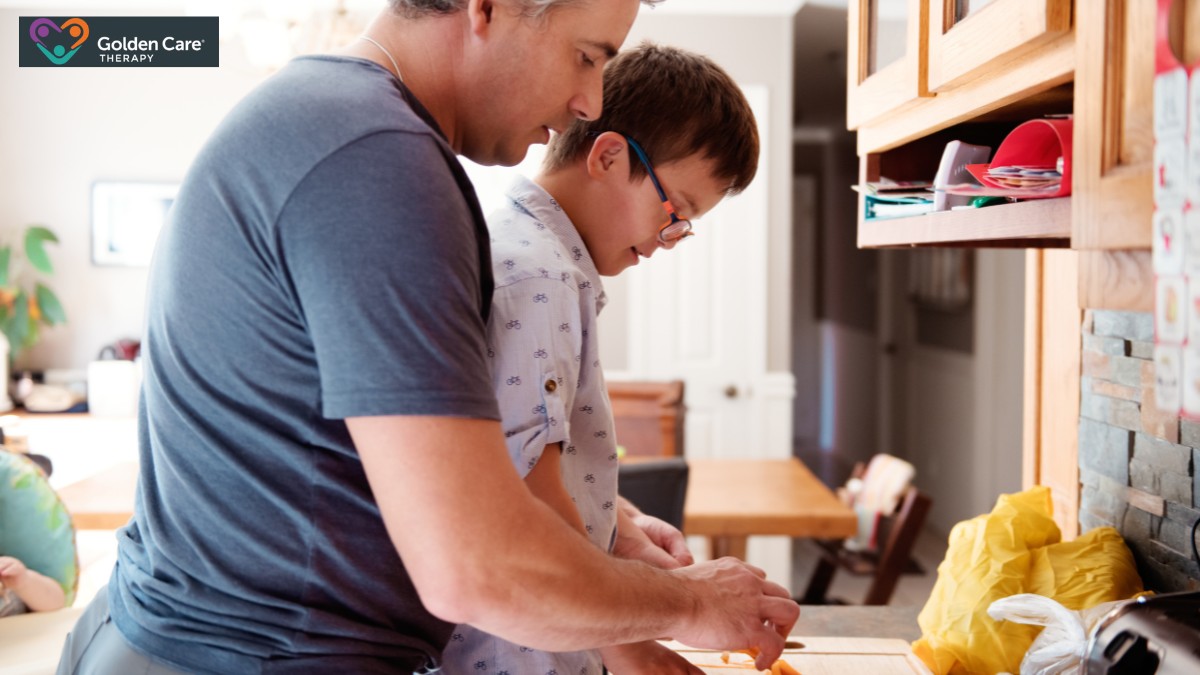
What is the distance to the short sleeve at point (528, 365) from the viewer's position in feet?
2.87

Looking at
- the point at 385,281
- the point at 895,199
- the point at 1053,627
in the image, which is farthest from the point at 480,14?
the point at 1053,627

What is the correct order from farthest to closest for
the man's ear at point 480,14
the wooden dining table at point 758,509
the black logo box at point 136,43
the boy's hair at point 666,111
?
the wooden dining table at point 758,509 < the black logo box at point 136,43 < the boy's hair at point 666,111 < the man's ear at point 480,14

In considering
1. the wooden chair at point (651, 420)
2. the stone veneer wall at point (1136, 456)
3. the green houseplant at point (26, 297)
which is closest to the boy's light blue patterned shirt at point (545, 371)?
the stone veneer wall at point (1136, 456)

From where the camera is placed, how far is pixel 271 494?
0.75 m

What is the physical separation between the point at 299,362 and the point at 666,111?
0.51m

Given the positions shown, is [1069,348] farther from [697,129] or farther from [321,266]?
[321,266]

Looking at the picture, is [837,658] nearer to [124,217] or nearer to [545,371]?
[545,371]

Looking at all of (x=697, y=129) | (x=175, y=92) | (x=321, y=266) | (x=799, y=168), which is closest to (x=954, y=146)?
(x=697, y=129)

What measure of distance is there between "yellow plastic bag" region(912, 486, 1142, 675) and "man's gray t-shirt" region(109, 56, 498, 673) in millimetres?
677

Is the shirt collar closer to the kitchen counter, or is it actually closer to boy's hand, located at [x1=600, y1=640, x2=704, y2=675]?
boy's hand, located at [x1=600, y1=640, x2=704, y2=675]

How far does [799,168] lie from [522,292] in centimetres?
897

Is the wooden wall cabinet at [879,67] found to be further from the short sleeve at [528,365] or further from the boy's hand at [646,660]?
the boy's hand at [646,660]

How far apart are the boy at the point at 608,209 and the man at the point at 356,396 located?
0.45 ft

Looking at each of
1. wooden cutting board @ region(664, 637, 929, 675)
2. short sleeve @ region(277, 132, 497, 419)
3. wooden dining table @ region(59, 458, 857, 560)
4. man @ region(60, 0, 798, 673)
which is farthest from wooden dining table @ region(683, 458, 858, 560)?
short sleeve @ region(277, 132, 497, 419)
